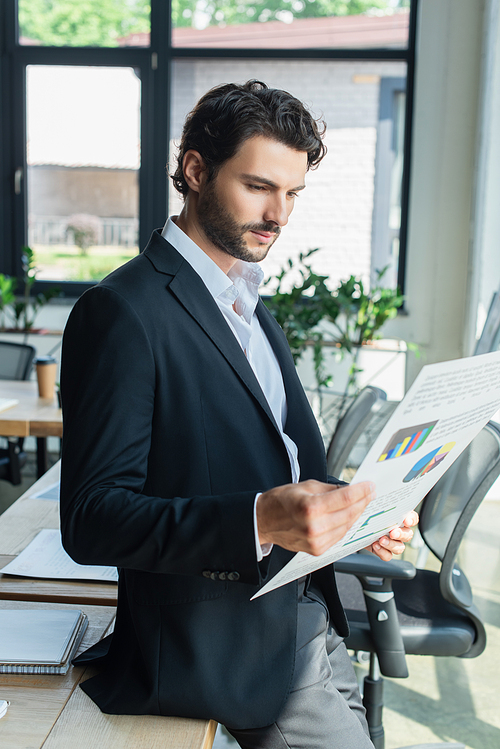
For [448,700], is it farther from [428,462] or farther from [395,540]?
[428,462]

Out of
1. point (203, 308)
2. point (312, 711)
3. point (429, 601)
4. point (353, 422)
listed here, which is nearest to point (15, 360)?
point (353, 422)

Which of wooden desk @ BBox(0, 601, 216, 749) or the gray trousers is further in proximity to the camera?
the gray trousers

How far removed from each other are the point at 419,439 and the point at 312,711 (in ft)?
1.64

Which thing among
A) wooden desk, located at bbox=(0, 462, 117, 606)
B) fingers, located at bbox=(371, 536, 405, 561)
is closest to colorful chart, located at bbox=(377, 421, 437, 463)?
fingers, located at bbox=(371, 536, 405, 561)

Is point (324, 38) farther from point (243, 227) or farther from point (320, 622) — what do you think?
point (320, 622)

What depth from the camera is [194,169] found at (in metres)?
1.13

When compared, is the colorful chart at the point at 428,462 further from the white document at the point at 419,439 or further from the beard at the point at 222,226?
the beard at the point at 222,226

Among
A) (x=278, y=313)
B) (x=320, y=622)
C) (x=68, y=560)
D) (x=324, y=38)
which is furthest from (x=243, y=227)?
(x=324, y=38)

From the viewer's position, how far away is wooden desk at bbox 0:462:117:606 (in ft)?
4.09

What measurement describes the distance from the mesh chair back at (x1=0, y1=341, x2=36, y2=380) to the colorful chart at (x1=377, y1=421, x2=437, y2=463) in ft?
10.4

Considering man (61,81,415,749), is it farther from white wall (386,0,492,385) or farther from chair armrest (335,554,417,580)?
white wall (386,0,492,385)

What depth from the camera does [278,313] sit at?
4078mm

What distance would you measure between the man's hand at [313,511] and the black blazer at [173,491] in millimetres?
42

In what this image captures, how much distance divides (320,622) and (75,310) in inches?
25.6
